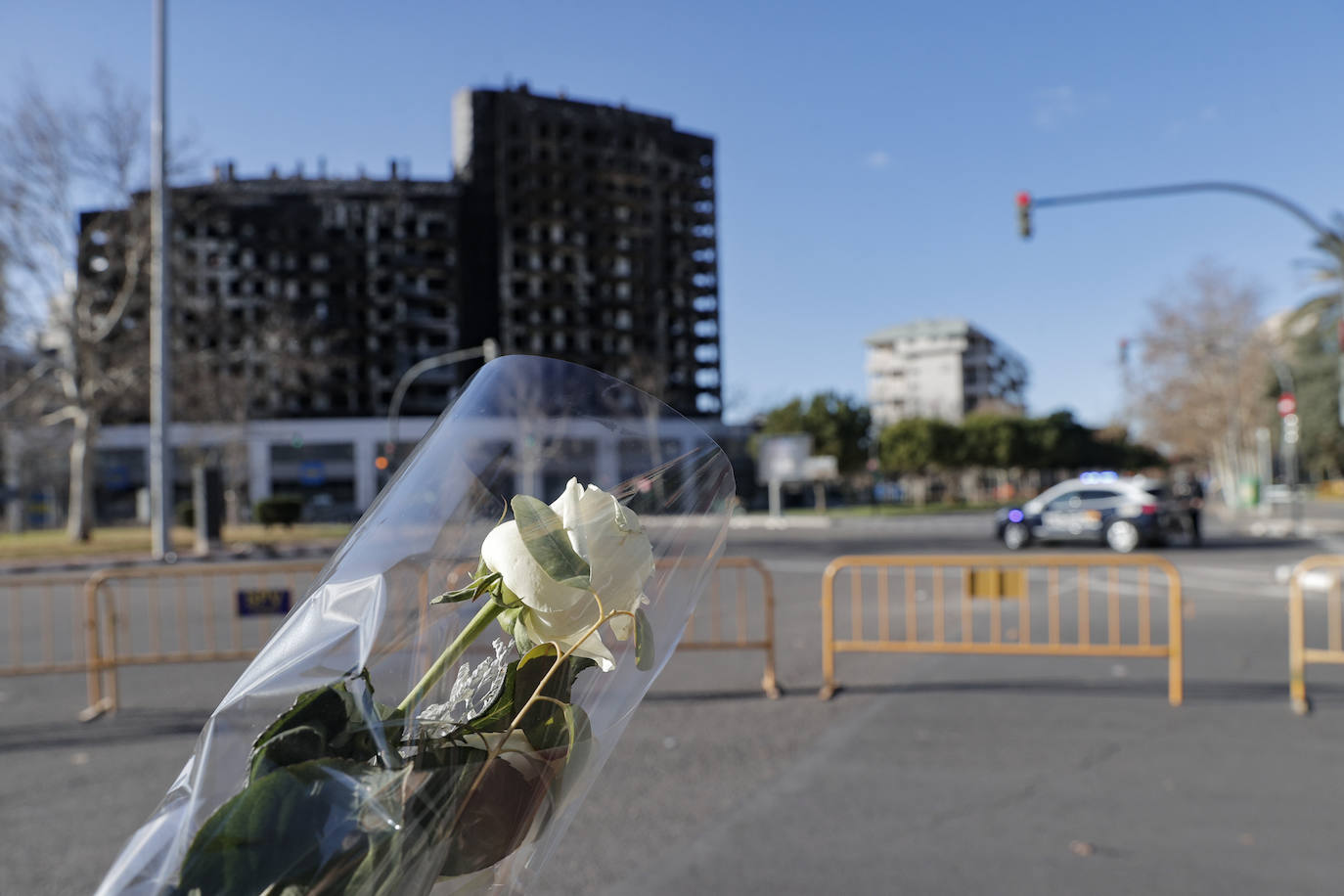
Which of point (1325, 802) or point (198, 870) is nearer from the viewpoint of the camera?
point (198, 870)

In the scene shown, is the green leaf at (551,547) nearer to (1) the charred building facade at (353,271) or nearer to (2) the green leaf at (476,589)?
(2) the green leaf at (476,589)

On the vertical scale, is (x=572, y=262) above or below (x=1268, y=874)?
above

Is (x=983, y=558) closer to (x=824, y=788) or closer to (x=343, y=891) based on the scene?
(x=824, y=788)

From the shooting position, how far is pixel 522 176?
70.3 meters

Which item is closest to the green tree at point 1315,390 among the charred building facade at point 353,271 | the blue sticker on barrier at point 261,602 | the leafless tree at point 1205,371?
the leafless tree at point 1205,371

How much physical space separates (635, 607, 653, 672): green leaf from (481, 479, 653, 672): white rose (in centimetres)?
3

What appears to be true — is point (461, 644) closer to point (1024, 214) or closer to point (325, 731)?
point (325, 731)

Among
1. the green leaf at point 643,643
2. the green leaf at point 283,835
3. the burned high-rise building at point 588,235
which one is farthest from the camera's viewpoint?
the burned high-rise building at point 588,235

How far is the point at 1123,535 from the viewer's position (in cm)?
1931

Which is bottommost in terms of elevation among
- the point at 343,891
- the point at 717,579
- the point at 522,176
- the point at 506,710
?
the point at 717,579

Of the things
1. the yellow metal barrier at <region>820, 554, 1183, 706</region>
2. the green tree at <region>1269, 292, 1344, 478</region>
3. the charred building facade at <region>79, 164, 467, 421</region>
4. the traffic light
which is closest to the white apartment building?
the green tree at <region>1269, 292, 1344, 478</region>

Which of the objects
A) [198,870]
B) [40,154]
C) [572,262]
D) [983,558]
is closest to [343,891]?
[198,870]

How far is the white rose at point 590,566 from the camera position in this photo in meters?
0.91

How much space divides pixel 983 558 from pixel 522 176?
66.9 m
